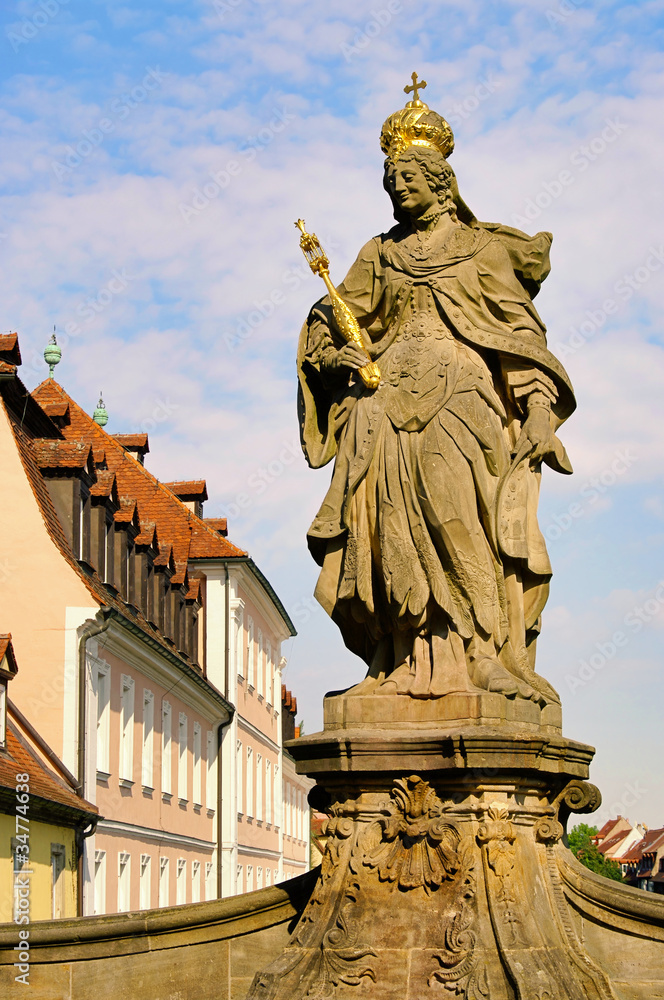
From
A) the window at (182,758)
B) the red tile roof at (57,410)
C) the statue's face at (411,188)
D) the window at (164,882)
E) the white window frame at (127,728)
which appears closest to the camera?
the statue's face at (411,188)

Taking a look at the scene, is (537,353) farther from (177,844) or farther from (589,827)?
(589,827)

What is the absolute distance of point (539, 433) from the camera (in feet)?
21.7

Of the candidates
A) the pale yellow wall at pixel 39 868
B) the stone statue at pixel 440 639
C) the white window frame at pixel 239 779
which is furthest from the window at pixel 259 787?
the stone statue at pixel 440 639

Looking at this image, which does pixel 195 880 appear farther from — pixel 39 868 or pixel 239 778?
pixel 39 868

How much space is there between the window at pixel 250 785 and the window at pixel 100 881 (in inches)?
574

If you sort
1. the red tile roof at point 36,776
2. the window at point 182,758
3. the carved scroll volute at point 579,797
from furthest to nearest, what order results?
the window at point 182,758 < the red tile roof at point 36,776 < the carved scroll volute at point 579,797

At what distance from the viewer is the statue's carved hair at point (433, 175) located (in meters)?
6.85

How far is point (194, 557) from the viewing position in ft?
116

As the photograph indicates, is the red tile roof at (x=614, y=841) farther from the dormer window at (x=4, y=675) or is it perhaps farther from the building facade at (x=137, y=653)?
the dormer window at (x=4, y=675)

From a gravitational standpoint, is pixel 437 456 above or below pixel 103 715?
below

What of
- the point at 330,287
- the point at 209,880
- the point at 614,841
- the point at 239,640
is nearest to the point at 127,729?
the point at 209,880

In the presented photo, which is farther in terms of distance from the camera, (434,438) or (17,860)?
(17,860)

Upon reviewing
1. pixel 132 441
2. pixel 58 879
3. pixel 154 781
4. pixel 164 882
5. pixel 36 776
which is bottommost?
pixel 58 879

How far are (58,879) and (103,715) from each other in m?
4.21
